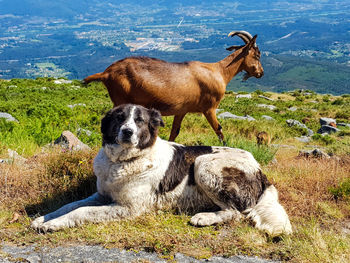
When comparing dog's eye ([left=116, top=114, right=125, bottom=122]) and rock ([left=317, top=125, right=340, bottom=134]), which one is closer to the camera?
dog's eye ([left=116, top=114, right=125, bottom=122])

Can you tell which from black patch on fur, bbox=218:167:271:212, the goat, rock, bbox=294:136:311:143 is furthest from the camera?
rock, bbox=294:136:311:143

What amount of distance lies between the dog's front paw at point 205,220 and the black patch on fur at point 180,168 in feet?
1.87

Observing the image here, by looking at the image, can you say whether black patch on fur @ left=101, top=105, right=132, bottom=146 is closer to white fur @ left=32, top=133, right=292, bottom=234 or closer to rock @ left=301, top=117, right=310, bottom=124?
white fur @ left=32, top=133, right=292, bottom=234

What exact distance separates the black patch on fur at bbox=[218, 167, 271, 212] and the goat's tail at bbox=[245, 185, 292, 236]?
Result: 4.2 inches

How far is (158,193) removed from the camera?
193 inches

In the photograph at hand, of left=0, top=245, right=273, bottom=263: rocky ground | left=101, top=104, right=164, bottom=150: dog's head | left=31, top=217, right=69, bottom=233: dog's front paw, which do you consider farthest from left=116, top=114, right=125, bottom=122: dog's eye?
left=0, top=245, right=273, bottom=263: rocky ground

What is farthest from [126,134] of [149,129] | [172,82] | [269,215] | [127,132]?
[172,82]

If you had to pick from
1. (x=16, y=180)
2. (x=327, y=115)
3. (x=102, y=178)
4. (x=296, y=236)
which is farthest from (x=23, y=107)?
(x=327, y=115)

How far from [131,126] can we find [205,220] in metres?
1.65

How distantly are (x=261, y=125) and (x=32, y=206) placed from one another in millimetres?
11576

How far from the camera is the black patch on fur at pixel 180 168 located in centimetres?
491

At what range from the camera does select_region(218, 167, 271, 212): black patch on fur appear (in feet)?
15.5

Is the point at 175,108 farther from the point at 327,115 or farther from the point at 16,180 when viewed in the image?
the point at 327,115

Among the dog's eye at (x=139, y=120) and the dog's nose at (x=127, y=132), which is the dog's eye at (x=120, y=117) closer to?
the dog's eye at (x=139, y=120)
